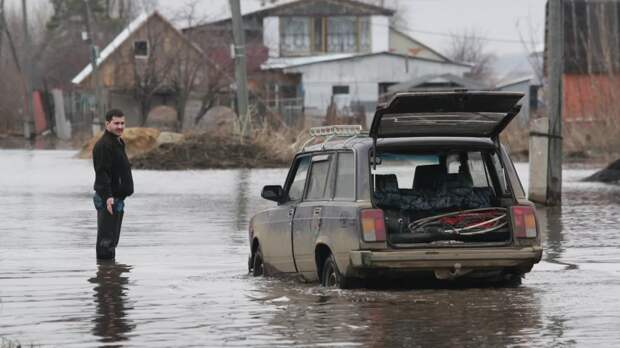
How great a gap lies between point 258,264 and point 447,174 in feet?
7.58

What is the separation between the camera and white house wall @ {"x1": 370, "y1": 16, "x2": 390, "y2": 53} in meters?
87.2

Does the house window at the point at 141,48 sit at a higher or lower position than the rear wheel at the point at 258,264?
higher

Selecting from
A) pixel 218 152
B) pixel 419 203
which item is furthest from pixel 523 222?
pixel 218 152

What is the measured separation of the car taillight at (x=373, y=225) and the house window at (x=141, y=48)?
65.3 metres

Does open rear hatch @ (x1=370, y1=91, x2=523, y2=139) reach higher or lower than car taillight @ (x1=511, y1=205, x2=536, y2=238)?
higher

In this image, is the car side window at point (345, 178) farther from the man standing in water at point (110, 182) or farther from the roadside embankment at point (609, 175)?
the roadside embankment at point (609, 175)

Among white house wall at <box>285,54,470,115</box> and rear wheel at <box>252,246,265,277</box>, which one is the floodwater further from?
white house wall at <box>285,54,470,115</box>

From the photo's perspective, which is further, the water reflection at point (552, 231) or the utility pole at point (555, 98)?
the utility pole at point (555, 98)

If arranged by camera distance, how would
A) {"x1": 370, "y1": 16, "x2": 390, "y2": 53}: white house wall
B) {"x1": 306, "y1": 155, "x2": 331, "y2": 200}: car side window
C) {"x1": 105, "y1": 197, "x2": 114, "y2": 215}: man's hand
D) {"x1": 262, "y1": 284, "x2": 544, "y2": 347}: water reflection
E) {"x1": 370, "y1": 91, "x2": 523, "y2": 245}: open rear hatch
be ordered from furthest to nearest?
{"x1": 370, "y1": 16, "x2": 390, "y2": 53}: white house wall, {"x1": 105, "y1": 197, "x2": 114, "y2": 215}: man's hand, {"x1": 306, "y1": 155, "x2": 331, "y2": 200}: car side window, {"x1": 370, "y1": 91, "x2": 523, "y2": 245}: open rear hatch, {"x1": 262, "y1": 284, "x2": 544, "y2": 347}: water reflection

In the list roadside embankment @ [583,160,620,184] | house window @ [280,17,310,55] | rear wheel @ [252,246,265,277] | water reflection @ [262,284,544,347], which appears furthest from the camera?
house window @ [280,17,310,55]

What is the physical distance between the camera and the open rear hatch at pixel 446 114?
12.7m

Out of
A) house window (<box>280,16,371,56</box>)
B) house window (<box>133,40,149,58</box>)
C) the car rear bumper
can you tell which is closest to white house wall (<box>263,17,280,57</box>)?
house window (<box>280,16,371,56</box>)

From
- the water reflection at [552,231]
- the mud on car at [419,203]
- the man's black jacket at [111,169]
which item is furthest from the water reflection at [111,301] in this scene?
the water reflection at [552,231]

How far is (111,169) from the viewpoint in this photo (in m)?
16.3
